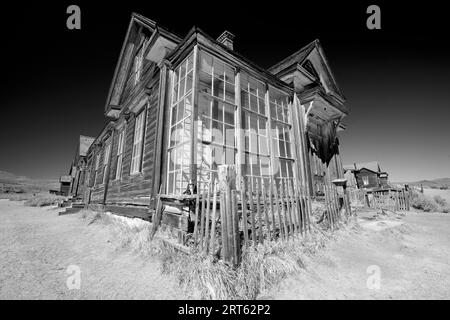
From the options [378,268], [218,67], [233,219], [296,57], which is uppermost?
[296,57]

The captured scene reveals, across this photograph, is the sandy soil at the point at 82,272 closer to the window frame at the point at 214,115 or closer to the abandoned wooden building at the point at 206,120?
the abandoned wooden building at the point at 206,120

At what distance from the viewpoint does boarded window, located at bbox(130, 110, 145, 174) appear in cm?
698

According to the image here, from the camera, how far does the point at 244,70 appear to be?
6.39 meters

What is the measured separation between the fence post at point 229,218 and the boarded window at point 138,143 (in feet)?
15.9

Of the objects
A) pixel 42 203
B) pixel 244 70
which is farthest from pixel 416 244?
pixel 42 203

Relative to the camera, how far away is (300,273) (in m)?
3.10

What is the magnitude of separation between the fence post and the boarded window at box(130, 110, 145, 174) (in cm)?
485

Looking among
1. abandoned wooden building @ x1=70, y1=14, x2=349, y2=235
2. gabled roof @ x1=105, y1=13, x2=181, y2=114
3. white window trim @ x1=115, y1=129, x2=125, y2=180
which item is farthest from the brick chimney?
white window trim @ x1=115, y1=129, x2=125, y2=180

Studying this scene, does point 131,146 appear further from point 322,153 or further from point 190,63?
point 322,153

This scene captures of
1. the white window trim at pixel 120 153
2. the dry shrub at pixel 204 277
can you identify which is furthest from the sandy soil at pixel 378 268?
the white window trim at pixel 120 153

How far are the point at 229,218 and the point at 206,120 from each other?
15.9 ft

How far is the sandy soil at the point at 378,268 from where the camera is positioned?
106 inches

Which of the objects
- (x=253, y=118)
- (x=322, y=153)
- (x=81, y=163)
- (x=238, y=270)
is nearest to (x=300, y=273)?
(x=238, y=270)
